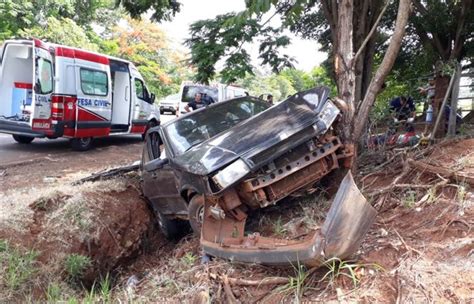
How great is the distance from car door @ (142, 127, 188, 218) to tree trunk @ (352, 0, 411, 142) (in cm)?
230

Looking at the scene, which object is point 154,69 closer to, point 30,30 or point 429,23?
point 30,30

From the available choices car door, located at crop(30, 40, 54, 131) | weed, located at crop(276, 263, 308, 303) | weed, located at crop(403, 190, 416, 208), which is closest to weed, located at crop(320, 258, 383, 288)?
weed, located at crop(276, 263, 308, 303)

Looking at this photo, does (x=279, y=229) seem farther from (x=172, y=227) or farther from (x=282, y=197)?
(x=172, y=227)

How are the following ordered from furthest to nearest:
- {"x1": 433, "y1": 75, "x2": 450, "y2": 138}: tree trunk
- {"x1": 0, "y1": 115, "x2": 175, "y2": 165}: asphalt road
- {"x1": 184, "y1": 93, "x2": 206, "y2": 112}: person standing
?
{"x1": 184, "y1": 93, "x2": 206, "y2": 112}: person standing < {"x1": 0, "y1": 115, "x2": 175, "y2": 165}: asphalt road < {"x1": 433, "y1": 75, "x2": 450, "y2": 138}: tree trunk

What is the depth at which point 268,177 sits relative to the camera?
3.83m

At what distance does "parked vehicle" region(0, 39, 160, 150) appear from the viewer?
8.71 meters

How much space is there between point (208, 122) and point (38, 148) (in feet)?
22.2

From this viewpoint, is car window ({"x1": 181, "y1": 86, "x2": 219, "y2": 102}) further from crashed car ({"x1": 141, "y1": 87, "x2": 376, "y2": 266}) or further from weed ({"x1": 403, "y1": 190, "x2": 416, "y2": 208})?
weed ({"x1": 403, "y1": 190, "x2": 416, "y2": 208})

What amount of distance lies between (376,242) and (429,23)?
32.5ft

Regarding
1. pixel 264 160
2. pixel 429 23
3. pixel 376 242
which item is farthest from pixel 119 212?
pixel 429 23

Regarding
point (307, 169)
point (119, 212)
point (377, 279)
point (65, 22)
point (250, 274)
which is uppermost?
point (65, 22)

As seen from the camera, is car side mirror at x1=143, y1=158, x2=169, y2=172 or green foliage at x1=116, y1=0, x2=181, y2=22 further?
green foliage at x1=116, y1=0, x2=181, y2=22

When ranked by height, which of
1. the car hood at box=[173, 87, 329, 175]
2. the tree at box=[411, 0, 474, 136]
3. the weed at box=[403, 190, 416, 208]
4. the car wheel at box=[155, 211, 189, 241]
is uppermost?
the tree at box=[411, 0, 474, 136]

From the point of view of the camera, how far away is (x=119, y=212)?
6.04 metres
